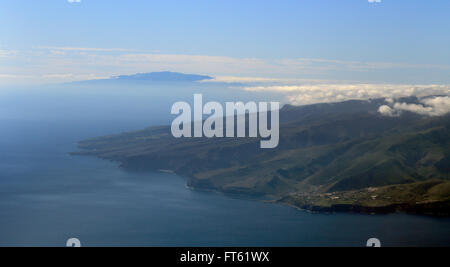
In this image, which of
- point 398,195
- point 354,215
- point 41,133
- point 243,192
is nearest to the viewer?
point 354,215

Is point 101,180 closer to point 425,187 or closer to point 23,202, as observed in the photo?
point 23,202

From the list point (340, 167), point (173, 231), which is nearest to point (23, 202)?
point (173, 231)

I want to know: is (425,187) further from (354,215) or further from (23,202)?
(23,202)

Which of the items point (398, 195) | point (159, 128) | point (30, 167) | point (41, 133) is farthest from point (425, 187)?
point (41, 133)

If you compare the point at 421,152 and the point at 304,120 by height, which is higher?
the point at 304,120
